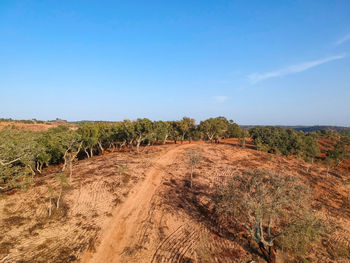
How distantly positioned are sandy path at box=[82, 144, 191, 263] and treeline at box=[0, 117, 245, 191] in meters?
10.2

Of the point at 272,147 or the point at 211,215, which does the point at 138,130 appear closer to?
the point at 211,215

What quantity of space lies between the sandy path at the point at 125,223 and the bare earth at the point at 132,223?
0.23 feet

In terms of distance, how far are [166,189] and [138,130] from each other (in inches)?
748

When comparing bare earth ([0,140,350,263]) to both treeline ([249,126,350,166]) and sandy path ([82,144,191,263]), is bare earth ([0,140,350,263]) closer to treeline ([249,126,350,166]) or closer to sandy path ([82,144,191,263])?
sandy path ([82,144,191,263])

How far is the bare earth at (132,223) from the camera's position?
12323 mm

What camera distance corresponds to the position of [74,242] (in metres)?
12.9

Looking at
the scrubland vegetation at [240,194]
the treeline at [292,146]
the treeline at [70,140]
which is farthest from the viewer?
the treeline at [292,146]

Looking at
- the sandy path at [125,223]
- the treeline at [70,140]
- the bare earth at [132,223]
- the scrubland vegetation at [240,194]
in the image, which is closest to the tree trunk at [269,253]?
the scrubland vegetation at [240,194]

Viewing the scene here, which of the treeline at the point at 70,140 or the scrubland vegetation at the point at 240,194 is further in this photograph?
the treeline at the point at 70,140

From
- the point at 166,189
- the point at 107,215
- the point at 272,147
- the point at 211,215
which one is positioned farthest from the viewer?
the point at 272,147

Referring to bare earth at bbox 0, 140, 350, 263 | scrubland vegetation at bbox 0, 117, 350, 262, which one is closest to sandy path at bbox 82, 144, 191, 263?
bare earth at bbox 0, 140, 350, 263

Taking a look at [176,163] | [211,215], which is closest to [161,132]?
[176,163]

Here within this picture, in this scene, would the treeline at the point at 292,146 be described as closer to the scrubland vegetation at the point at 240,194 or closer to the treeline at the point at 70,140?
the treeline at the point at 70,140

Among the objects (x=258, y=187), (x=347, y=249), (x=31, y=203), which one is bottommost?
(x=347, y=249)
